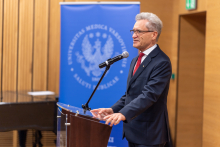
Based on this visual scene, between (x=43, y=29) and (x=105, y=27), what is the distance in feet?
4.51

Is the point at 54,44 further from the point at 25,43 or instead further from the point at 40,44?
the point at 25,43

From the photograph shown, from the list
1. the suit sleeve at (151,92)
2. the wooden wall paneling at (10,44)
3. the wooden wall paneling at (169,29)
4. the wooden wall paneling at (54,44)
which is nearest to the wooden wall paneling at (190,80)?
the wooden wall paneling at (169,29)

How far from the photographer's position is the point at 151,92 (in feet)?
5.54

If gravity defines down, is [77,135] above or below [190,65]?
below

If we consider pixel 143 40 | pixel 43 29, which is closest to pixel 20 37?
pixel 43 29

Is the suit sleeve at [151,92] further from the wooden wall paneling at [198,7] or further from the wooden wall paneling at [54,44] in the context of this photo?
the wooden wall paneling at [54,44]

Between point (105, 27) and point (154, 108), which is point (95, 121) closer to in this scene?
point (154, 108)

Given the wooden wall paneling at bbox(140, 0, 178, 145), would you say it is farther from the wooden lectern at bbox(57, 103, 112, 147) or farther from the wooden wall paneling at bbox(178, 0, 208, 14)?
the wooden lectern at bbox(57, 103, 112, 147)

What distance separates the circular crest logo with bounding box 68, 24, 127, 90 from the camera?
10.4 ft

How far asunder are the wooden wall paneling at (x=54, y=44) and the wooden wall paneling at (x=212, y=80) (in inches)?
87.9

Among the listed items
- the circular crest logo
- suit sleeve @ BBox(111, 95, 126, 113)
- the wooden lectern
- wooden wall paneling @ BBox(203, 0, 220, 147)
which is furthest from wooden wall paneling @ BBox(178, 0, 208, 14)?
the wooden lectern

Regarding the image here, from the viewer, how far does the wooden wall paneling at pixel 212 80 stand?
3441 mm

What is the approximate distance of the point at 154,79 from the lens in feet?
5.73

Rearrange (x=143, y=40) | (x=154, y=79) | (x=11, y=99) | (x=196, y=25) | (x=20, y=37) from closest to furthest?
(x=154, y=79)
(x=143, y=40)
(x=11, y=99)
(x=20, y=37)
(x=196, y=25)
